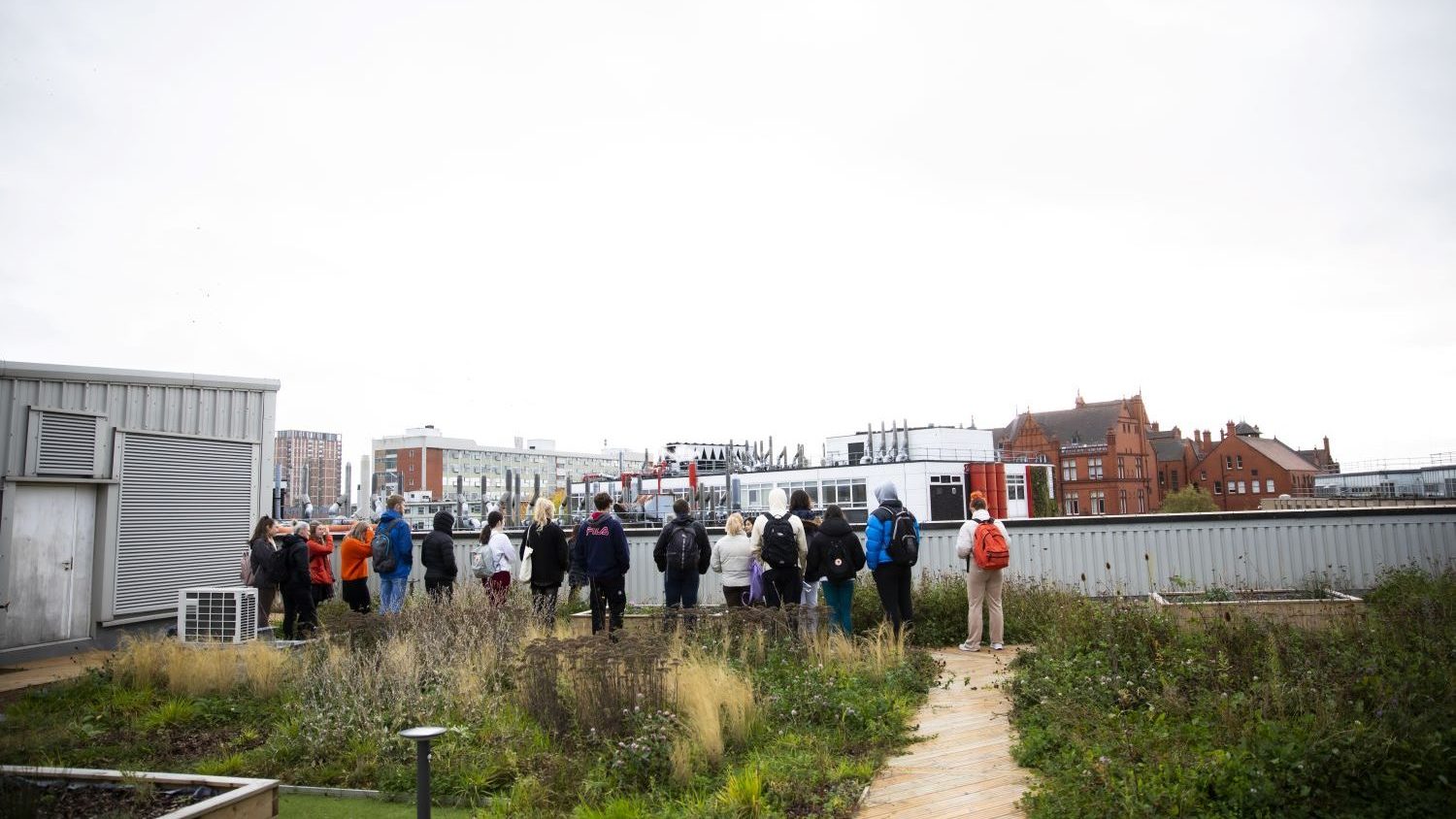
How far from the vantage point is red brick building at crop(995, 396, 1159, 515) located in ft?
266

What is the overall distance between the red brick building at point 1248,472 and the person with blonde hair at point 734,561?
295ft

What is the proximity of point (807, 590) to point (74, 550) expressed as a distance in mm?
9785

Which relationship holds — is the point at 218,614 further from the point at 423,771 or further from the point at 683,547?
the point at 423,771

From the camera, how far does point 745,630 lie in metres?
8.48

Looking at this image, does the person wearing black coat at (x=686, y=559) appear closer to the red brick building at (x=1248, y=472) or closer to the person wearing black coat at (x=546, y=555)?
the person wearing black coat at (x=546, y=555)

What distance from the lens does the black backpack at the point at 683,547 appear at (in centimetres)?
1041

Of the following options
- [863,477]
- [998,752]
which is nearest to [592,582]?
[998,752]

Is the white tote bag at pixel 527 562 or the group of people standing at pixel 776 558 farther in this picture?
the white tote bag at pixel 527 562

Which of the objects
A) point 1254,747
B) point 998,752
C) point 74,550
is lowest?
point 998,752

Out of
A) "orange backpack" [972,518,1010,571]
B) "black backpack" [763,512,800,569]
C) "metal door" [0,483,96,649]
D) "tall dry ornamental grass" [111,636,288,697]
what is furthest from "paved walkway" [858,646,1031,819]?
"metal door" [0,483,96,649]

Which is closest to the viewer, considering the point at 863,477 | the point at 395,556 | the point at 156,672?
the point at 156,672

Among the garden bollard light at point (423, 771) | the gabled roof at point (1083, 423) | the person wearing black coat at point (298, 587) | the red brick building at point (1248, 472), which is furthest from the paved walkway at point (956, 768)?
the red brick building at point (1248, 472)

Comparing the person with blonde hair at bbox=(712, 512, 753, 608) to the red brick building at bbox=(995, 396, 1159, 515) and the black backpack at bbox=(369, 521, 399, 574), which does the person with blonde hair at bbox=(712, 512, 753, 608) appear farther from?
the red brick building at bbox=(995, 396, 1159, 515)

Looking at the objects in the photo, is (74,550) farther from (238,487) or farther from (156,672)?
(156,672)
